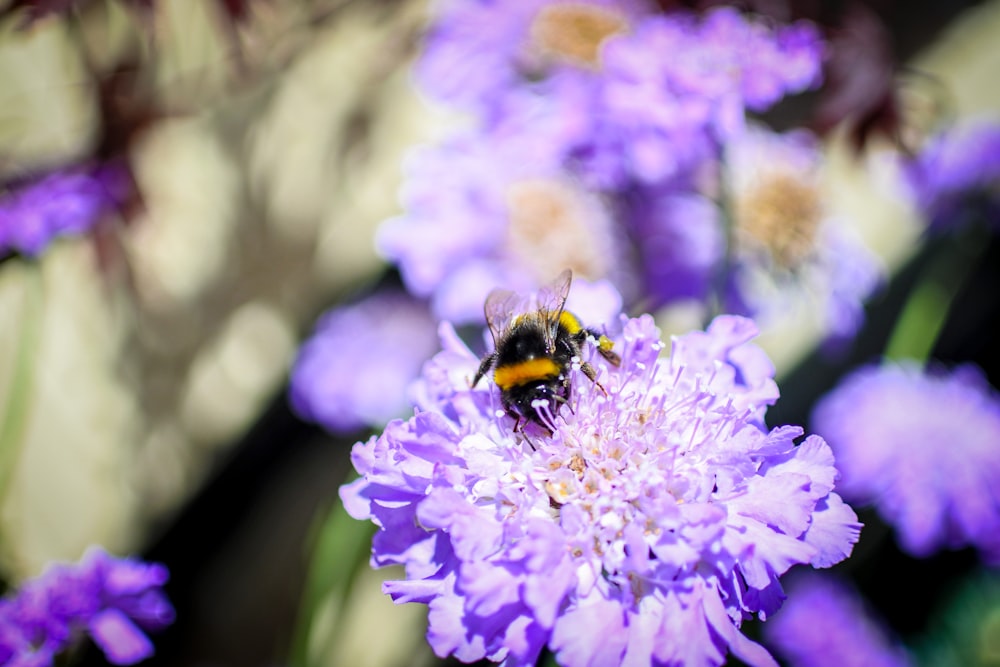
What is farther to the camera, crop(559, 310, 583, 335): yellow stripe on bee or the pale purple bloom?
the pale purple bloom

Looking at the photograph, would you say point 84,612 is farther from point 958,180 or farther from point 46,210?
point 958,180

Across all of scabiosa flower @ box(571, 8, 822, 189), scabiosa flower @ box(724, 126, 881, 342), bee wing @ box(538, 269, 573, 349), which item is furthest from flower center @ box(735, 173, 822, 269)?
bee wing @ box(538, 269, 573, 349)

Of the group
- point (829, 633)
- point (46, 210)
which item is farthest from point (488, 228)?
point (829, 633)

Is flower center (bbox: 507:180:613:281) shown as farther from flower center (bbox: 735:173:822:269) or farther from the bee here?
the bee

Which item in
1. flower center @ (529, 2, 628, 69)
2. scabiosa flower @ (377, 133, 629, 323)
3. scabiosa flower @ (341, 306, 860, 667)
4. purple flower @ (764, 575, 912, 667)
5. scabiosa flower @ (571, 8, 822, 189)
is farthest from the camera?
purple flower @ (764, 575, 912, 667)

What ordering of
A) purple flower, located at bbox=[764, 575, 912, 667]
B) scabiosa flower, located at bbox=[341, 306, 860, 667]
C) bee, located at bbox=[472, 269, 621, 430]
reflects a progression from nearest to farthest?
1. scabiosa flower, located at bbox=[341, 306, 860, 667]
2. bee, located at bbox=[472, 269, 621, 430]
3. purple flower, located at bbox=[764, 575, 912, 667]

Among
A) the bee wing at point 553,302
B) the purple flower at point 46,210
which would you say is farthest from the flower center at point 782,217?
the purple flower at point 46,210

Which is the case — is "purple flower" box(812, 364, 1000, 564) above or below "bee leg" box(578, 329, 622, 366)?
below
